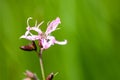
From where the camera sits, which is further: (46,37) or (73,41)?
(73,41)

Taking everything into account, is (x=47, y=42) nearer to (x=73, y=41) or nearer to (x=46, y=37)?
(x=46, y=37)

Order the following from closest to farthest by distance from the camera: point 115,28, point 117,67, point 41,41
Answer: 1. point 41,41
2. point 117,67
3. point 115,28

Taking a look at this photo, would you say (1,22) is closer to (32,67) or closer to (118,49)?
(32,67)

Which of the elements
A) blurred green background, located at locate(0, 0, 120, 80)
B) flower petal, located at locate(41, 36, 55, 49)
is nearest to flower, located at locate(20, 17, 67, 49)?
flower petal, located at locate(41, 36, 55, 49)

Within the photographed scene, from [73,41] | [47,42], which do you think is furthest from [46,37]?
[73,41]

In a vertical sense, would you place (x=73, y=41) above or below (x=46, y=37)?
above

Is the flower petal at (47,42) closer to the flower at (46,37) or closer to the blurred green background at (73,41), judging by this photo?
the flower at (46,37)

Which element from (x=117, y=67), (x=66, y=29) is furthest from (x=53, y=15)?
(x=117, y=67)

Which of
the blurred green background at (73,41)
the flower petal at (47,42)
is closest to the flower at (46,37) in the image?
the flower petal at (47,42)
